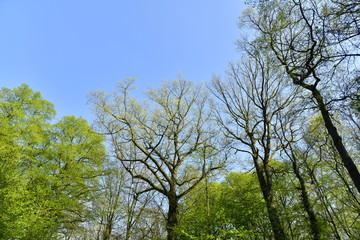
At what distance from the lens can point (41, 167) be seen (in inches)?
490

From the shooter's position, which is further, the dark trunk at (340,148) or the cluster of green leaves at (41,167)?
the cluster of green leaves at (41,167)

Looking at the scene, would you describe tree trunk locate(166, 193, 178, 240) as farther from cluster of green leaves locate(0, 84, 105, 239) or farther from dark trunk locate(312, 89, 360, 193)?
dark trunk locate(312, 89, 360, 193)

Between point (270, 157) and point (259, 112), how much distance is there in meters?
Answer: 2.78

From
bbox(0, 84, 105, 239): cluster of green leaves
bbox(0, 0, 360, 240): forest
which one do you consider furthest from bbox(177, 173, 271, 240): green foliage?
bbox(0, 84, 105, 239): cluster of green leaves

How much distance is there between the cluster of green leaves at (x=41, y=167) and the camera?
9.20 meters

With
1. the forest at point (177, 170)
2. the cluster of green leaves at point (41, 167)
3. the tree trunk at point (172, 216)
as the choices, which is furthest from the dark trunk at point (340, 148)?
the cluster of green leaves at point (41, 167)

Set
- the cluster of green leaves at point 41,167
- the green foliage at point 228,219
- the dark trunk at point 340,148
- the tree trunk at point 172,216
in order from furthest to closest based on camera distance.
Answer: the tree trunk at point 172,216 < the cluster of green leaves at point 41,167 < the green foliage at point 228,219 < the dark trunk at point 340,148

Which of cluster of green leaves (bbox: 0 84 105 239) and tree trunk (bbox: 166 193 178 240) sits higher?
cluster of green leaves (bbox: 0 84 105 239)

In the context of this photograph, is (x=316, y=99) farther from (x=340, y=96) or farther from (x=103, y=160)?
(x=103, y=160)

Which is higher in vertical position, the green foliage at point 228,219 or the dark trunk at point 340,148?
the dark trunk at point 340,148

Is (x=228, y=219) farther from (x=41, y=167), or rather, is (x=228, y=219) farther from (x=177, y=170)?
(x=41, y=167)

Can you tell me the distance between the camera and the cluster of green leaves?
9203 millimetres

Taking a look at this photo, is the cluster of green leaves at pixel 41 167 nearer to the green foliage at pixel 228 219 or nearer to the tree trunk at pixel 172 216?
the tree trunk at pixel 172 216

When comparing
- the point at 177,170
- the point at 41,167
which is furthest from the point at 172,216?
the point at 41,167
